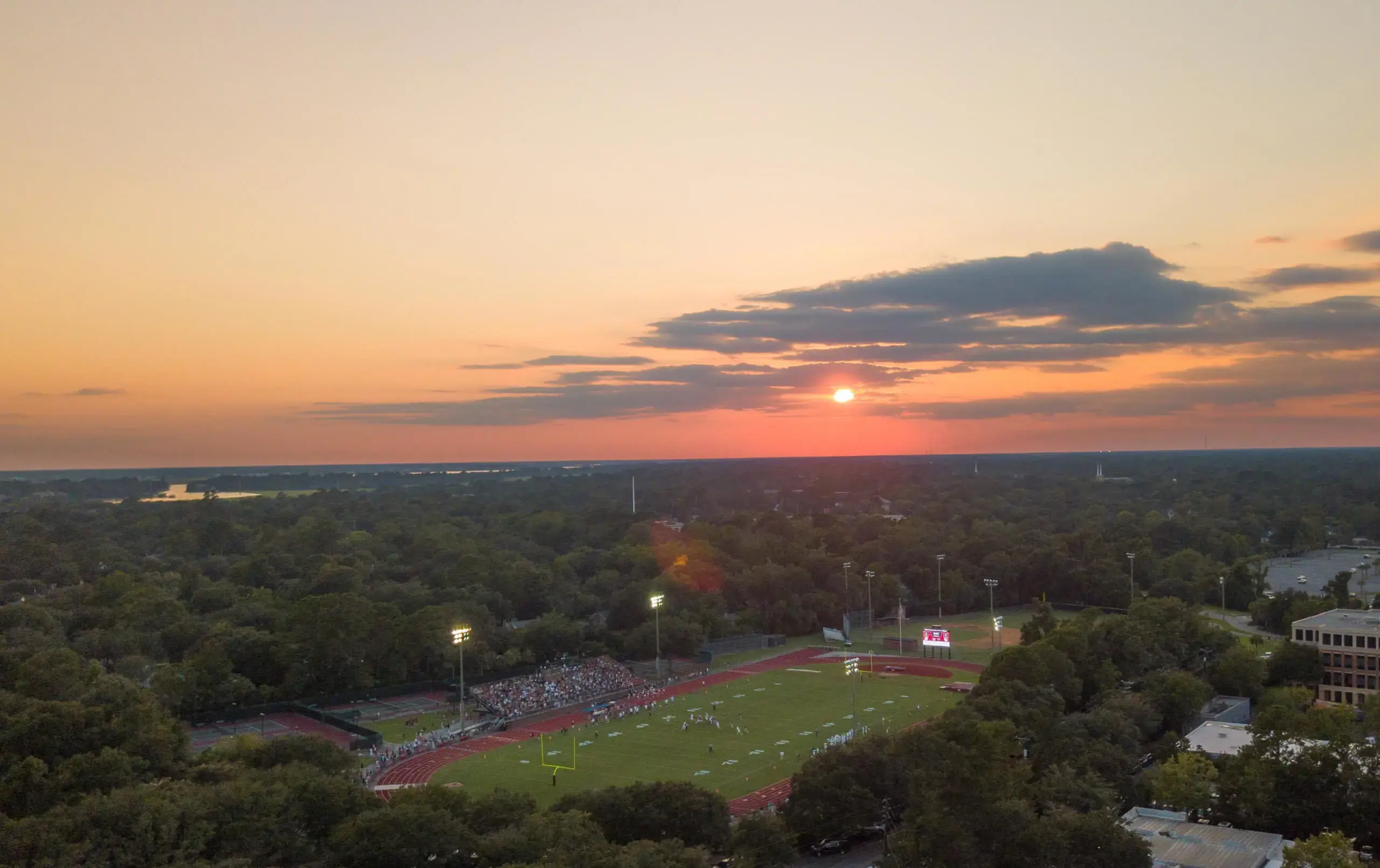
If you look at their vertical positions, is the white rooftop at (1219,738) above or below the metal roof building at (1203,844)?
below

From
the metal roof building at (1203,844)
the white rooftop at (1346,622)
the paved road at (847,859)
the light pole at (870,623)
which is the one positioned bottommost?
the light pole at (870,623)

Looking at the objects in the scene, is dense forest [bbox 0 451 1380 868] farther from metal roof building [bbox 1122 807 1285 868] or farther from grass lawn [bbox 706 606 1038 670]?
grass lawn [bbox 706 606 1038 670]

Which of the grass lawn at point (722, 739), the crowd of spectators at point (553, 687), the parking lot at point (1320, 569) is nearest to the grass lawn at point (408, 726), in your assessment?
the crowd of spectators at point (553, 687)

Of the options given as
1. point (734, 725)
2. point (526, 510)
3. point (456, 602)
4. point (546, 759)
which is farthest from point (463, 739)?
point (526, 510)

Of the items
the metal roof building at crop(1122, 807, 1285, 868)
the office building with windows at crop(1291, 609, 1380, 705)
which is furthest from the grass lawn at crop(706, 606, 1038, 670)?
the metal roof building at crop(1122, 807, 1285, 868)

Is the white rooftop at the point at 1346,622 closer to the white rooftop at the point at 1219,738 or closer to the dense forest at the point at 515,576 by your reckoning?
the white rooftop at the point at 1219,738

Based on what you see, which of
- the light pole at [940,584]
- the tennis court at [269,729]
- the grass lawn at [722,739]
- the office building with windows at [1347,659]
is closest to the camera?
the grass lawn at [722,739]
